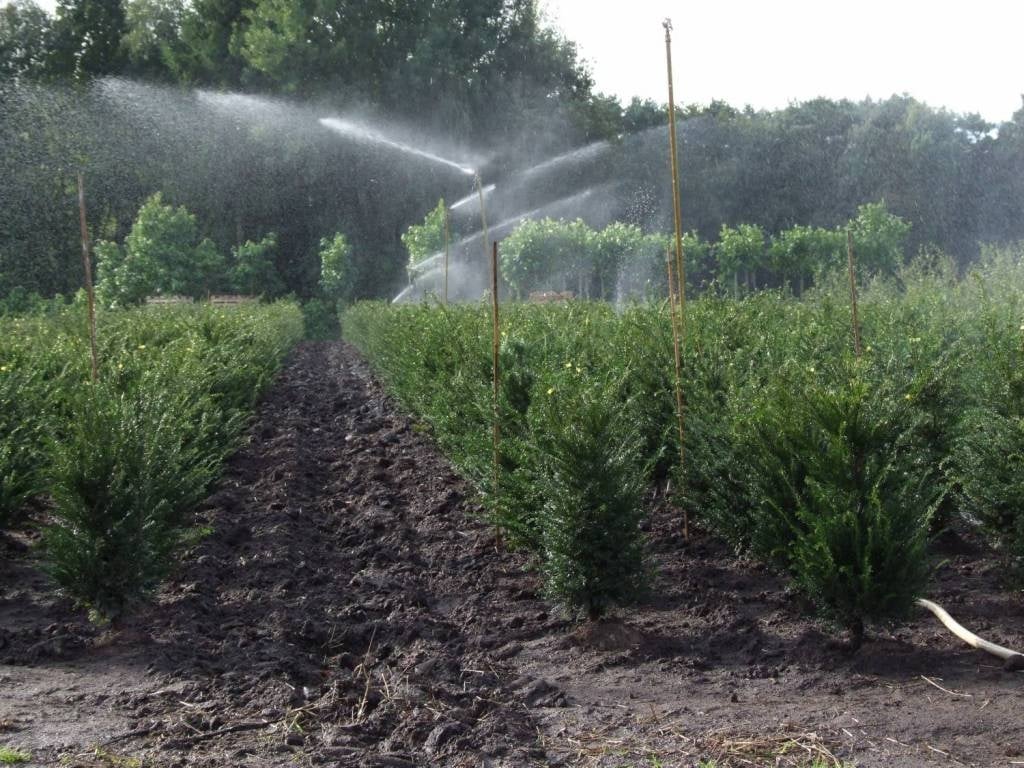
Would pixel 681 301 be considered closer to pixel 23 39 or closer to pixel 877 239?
pixel 877 239

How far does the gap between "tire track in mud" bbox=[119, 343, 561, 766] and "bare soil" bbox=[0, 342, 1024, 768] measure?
0.02 m

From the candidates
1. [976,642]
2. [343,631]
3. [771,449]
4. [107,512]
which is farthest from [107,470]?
[976,642]

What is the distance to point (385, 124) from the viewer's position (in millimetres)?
53125

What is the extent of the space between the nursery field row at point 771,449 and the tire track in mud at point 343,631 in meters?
0.55

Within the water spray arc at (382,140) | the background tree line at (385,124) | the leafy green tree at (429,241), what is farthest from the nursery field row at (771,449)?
the water spray arc at (382,140)

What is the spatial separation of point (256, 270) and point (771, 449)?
1797 inches

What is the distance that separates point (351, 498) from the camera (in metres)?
9.80

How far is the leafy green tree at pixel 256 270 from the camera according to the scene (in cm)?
4891

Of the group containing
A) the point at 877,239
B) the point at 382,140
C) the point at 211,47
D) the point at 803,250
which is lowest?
the point at 803,250

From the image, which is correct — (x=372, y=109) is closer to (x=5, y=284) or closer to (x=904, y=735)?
(x=5, y=284)

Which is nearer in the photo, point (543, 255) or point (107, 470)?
point (107, 470)

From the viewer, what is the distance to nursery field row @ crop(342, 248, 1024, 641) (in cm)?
524

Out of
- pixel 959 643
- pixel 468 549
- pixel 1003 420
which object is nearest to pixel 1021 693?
pixel 959 643

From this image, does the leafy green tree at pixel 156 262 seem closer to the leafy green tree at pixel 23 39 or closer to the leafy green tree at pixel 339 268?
the leafy green tree at pixel 339 268
